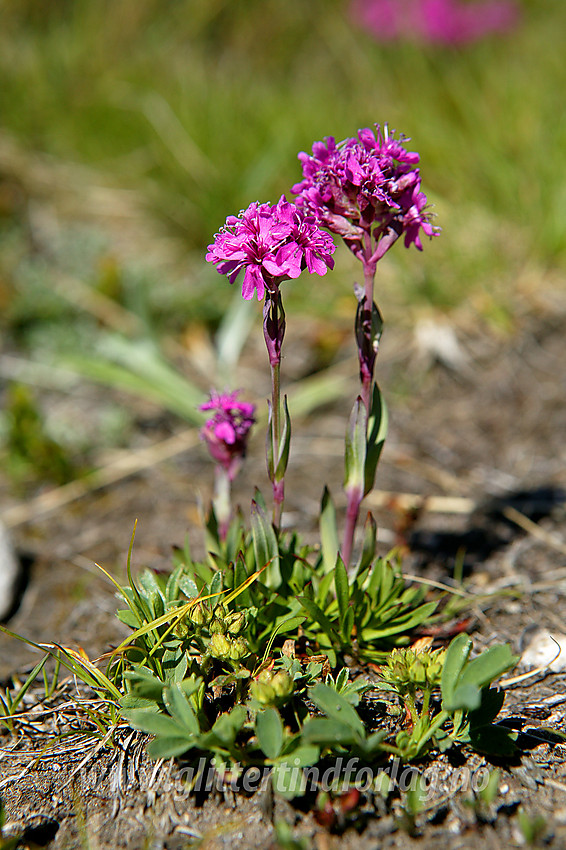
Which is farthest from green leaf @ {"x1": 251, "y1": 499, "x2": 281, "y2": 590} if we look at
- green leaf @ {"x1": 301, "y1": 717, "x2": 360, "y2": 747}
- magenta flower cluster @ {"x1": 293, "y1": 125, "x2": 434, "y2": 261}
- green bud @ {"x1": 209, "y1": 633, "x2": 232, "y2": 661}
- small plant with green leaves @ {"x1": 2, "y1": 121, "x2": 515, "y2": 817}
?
magenta flower cluster @ {"x1": 293, "y1": 125, "x2": 434, "y2": 261}

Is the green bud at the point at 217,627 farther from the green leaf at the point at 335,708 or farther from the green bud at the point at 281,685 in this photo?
the green leaf at the point at 335,708

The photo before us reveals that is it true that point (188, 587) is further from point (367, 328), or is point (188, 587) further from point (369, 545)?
point (367, 328)

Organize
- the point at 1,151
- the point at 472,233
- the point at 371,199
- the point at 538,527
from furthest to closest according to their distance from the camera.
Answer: the point at 1,151 < the point at 472,233 < the point at 538,527 < the point at 371,199

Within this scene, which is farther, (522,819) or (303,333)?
(303,333)

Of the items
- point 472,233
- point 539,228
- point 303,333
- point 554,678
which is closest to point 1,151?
point 303,333

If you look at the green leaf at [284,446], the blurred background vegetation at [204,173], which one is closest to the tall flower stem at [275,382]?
the green leaf at [284,446]

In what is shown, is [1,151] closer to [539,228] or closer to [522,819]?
[539,228]
